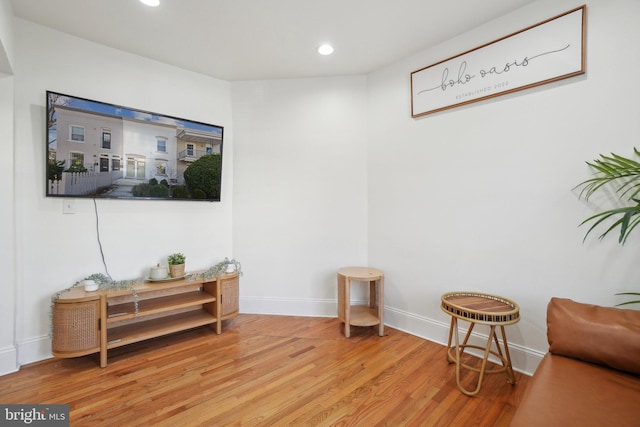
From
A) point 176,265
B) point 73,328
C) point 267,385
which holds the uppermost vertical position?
point 176,265

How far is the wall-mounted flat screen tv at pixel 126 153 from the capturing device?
7.25 ft

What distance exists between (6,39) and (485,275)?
148 inches

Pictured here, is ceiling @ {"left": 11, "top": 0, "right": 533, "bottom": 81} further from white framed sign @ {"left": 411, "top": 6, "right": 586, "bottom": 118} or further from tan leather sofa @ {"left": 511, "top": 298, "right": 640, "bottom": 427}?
tan leather sofa @ {"left": 511, "top": 298, "right": 640, "bottom": 427}

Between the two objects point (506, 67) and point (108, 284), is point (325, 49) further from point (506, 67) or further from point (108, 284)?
point (108, 284)

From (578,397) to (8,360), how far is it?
134 inches

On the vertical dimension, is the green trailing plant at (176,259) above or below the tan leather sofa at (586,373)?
above

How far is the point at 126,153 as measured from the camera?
8.20 feet

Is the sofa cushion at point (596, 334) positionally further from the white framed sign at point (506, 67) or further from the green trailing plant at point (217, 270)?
the green trailing plant at point (217, 270)

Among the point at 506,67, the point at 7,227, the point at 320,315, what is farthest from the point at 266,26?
the point at 320,315

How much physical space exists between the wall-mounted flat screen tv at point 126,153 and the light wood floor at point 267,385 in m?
1.37

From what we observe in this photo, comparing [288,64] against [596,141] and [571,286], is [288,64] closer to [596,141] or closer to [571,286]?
[596,141]

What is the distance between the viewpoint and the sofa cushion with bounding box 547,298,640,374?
1.31 meters

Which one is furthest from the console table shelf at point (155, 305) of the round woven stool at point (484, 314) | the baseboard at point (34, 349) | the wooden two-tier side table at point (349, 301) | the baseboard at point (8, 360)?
the round woven stool at point (484, 314)

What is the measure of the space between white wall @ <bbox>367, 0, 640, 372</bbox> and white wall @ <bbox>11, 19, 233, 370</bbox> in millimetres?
2011
